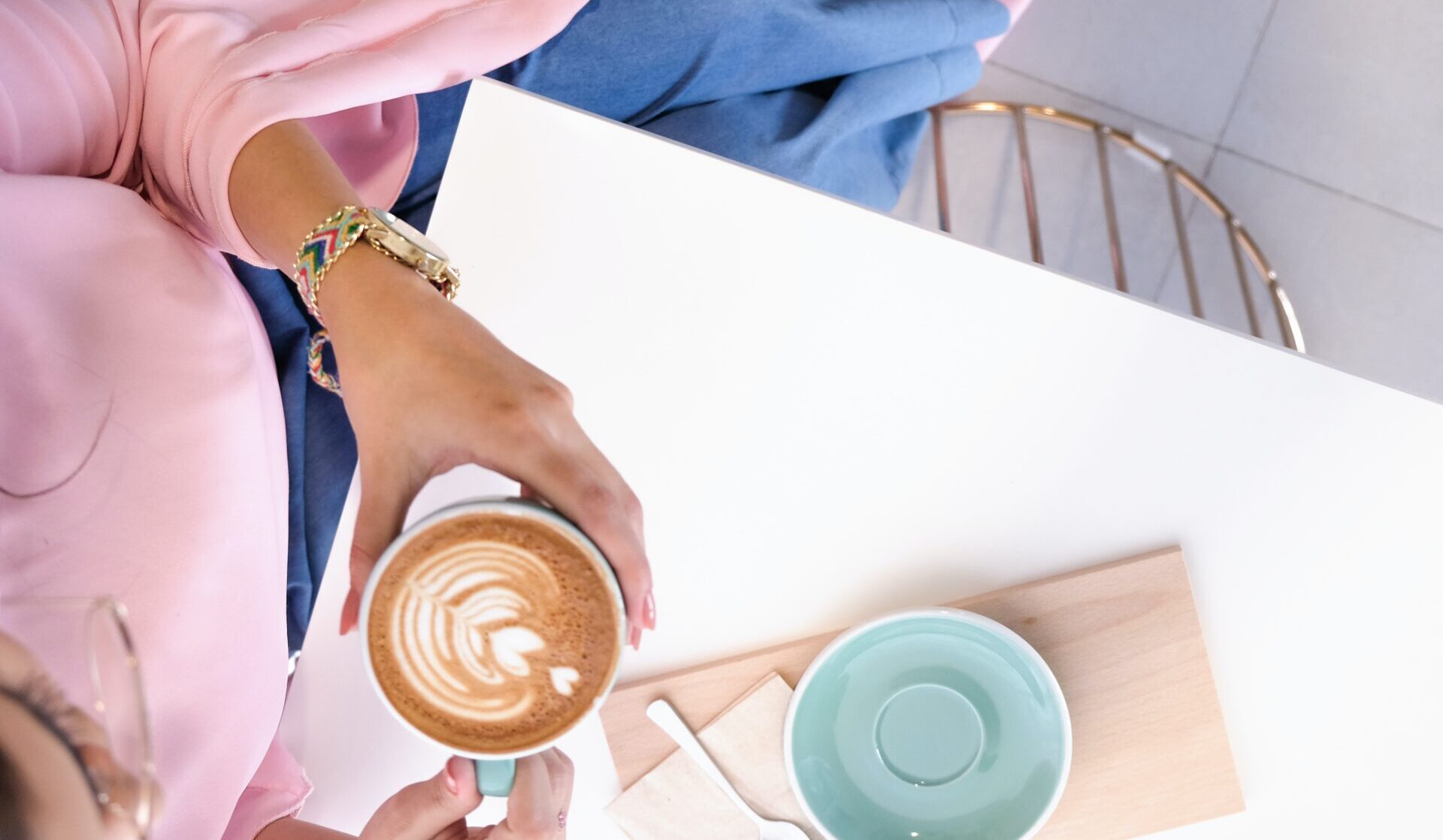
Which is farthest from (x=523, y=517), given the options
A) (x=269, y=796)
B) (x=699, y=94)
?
(x=699, y=94)

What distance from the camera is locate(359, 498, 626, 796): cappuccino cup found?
0.57m

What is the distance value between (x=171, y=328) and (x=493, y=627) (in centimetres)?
39

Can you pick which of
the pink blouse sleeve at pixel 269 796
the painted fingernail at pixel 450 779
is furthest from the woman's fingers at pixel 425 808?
the pink blouse sleeve at pixel 269 796

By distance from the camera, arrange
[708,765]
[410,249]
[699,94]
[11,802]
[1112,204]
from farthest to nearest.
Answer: [1112,204] → [699,94] → [708,765] → [410,249] → [11,802]

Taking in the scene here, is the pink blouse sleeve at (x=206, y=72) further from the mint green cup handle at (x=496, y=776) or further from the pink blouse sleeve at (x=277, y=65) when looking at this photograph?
the mint green cup handle at (x=496, y=776)

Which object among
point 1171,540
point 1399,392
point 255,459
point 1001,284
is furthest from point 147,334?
point 1399,392

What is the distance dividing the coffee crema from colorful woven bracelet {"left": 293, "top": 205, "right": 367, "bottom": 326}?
22cm

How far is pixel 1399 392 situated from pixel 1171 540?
20 cm

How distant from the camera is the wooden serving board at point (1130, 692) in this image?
0.76 metres

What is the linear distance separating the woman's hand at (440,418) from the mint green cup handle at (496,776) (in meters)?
0.11

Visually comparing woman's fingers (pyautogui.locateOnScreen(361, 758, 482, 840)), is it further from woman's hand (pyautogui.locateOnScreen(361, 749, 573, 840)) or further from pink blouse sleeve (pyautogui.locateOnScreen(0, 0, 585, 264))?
pink blouse sleeve (pyautogui.locateOnScreen(0, 0, 585, 264))

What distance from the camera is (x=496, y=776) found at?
65cm

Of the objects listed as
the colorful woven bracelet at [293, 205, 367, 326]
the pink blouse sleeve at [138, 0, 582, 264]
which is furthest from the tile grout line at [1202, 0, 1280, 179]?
the colorful woven bracelet at [293, 205, 367, 326]

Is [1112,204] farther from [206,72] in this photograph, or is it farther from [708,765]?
[206,72]
